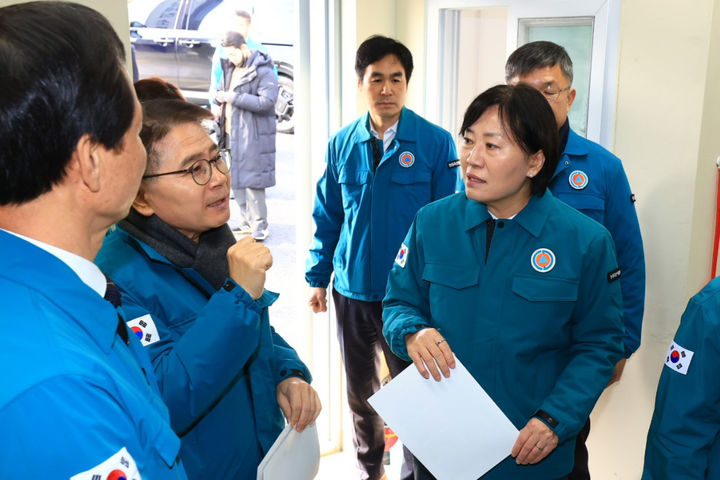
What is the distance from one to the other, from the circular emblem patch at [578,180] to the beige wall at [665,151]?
44 cm

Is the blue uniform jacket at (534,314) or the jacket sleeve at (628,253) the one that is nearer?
the blue uniform jacket at (534,314)

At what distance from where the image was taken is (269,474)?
112 cm

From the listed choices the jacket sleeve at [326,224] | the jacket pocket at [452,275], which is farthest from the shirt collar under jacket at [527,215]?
the jacket sleeve at [326,224]

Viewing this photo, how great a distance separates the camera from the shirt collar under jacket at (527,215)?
1.45m

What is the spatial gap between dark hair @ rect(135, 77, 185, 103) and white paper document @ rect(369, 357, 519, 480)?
834 mm

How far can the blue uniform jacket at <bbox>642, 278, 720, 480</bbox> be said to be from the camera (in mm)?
1184

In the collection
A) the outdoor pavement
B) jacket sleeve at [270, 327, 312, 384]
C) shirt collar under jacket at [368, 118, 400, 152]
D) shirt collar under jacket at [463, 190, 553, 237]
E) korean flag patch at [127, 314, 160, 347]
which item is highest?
shirt collar under jacket at [368, 118, 400, 152]

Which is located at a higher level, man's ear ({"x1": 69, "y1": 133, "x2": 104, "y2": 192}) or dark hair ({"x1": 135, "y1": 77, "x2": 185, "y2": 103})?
dark hair ({"x1": 135, "y1": 77, "x2": 185, "y2": 103})

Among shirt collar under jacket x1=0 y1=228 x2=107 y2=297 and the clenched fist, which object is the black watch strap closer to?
the clenched fist

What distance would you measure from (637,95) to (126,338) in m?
2.17

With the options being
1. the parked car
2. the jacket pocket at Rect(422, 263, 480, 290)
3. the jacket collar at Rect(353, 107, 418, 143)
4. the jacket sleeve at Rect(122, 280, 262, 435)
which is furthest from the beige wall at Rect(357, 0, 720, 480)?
the jacket sleeve at Rect(122, 280, 262, 435)

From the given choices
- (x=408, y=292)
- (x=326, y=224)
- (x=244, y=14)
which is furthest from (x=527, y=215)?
(x=244, y=14)

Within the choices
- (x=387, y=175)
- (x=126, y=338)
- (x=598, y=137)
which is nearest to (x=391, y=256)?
(x=387, y=175)

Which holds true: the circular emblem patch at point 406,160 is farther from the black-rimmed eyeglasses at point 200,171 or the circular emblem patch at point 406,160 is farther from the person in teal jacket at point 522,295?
the black-rimmed eyeglasses at point 200,171
